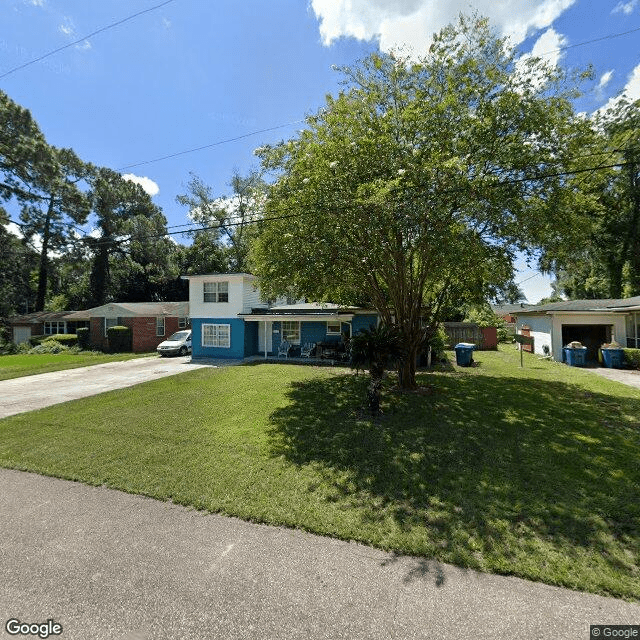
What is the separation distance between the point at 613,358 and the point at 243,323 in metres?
17.4

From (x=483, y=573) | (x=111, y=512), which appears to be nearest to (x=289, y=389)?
(x=111, y=512)

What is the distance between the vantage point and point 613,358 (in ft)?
49.5

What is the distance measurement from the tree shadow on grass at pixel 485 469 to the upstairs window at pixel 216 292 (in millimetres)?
11378

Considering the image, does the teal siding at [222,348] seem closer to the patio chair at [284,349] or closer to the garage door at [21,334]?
the patio chair at [284,349]

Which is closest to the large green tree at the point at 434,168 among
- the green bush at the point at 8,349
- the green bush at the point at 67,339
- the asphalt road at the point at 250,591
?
the asphalt road at the point at 250,591

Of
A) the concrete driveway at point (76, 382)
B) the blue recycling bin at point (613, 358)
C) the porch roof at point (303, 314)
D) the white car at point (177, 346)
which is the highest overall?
the porch roof at point (303, 314)

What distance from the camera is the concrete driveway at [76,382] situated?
9984mm

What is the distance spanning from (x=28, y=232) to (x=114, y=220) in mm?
8141

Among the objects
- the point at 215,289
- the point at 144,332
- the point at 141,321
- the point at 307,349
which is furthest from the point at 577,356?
the point at 141,321

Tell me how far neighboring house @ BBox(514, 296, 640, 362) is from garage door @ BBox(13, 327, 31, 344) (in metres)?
39.1

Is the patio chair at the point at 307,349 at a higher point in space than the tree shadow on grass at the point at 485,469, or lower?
higher

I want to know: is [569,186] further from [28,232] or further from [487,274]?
[28,232]

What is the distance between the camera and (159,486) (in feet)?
15.6

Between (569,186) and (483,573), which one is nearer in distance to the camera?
(483,573)
